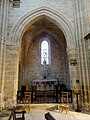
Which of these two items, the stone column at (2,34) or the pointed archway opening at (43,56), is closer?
the stone column at (2,34)

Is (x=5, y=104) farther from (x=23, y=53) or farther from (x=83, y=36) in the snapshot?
(x=23, y=53)

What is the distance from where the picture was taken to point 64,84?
461 inches

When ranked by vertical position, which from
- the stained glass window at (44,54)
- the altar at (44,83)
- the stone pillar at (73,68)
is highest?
the stained glass window at (44,54)

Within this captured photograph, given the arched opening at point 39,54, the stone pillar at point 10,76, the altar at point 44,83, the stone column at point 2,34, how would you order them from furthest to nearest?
the arched opening at point 39,54 → the altar at point 44,83 → the stone pillar at point 10,76 → the stone column at point 2,34

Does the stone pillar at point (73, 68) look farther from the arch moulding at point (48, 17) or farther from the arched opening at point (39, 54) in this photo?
the arched opening at point (39, 54)

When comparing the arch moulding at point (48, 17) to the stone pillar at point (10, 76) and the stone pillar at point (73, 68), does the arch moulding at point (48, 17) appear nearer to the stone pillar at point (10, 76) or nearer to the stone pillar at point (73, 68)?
the stone pillar at point (73, 68)

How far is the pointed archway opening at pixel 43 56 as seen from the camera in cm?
1208

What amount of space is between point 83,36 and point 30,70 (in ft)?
22.1

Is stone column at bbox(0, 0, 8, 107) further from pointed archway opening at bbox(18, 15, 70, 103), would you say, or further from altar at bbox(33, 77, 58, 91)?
altar at bbox(33, 77, 58, 91)

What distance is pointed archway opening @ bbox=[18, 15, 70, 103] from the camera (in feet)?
39.6

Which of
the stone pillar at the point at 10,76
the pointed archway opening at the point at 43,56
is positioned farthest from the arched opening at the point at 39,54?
the stone pillar at the point at 10,76

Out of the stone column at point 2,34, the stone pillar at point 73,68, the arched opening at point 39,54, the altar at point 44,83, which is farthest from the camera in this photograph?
the arched opening at point 39,54

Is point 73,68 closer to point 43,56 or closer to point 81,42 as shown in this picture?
point 81,42

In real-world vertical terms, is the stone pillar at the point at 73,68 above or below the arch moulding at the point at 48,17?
below
